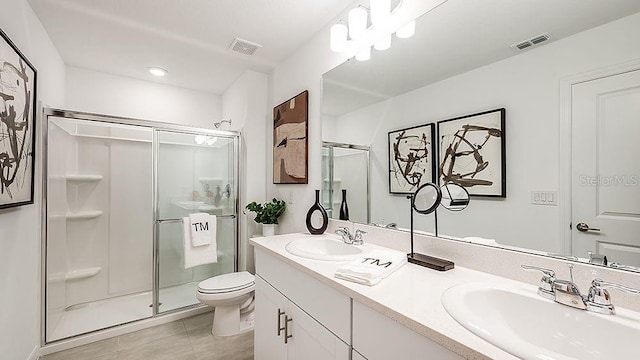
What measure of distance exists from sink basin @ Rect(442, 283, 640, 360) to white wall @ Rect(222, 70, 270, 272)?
216cm

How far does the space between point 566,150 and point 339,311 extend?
97 cm

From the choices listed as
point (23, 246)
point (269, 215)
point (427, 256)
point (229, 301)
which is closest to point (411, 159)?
point (427, 256)

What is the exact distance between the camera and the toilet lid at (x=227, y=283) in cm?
206

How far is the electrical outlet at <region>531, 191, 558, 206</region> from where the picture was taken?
3.05ft

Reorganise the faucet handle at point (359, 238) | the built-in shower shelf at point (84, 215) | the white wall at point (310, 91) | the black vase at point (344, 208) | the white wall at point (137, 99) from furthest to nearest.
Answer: the white wall at point (137, 99), the built-in shower shelf at point (84, 215), the white wall at point (310, 91), the black vase at point (344, 208), the faucet handle at point (359, 238)

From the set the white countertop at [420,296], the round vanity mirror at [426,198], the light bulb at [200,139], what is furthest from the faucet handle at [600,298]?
the light bulb at [200,139]

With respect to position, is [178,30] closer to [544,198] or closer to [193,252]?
[193,252]

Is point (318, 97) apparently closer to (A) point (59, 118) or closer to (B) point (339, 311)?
(B) point (339, 311)

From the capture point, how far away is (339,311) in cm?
97

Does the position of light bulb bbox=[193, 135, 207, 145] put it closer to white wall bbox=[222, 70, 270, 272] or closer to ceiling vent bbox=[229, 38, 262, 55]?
white wall bbox=[222, 70, 270, 272]

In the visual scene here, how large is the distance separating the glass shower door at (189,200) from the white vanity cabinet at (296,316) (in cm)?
117

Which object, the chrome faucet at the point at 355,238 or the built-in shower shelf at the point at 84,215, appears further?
the built-in shower shelf at the point at 84,215

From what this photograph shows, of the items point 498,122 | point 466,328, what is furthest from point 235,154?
point 466,328

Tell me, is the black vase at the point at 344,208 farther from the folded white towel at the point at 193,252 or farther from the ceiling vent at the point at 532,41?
the folded white towel at the point at 193,252
